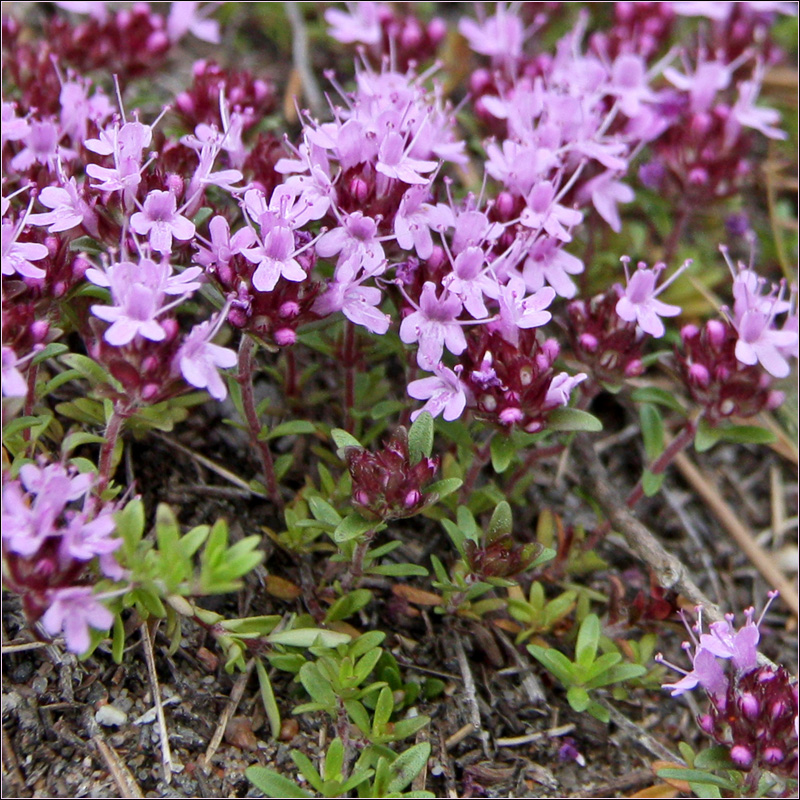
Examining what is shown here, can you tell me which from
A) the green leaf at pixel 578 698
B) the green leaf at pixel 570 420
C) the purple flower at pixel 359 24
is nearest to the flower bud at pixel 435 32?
the purple flower at pixel 359 24

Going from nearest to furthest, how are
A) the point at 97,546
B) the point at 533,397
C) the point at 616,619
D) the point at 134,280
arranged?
1. the point at 97,546
2. the point at 134,280
3. the point at 533,397
4. the point at 616,619

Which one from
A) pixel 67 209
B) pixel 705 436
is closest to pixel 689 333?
pixel 705 436

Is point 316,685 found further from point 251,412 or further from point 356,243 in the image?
point 356,243

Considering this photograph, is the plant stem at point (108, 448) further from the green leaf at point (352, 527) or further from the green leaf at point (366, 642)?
the green leaf at point (366, 642)

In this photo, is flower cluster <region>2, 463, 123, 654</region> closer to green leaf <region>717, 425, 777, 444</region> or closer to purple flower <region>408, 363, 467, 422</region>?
purple flower <region>408, 363, 467, 422</region>

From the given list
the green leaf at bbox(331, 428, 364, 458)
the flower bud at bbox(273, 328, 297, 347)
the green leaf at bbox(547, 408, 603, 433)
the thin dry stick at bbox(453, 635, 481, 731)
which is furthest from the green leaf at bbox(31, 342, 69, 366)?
the thin dry stick at bbox(453, 635, 481, 731)

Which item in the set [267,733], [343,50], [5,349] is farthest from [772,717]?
[343,50]

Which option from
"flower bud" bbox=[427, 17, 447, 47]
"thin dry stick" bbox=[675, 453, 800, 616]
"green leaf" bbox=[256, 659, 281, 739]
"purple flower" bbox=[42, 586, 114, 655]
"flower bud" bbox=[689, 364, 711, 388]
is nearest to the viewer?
"purple flower" bbox=[42, 586, 114, 655]

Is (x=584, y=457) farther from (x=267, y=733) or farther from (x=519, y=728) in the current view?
(x=267, y=733)
